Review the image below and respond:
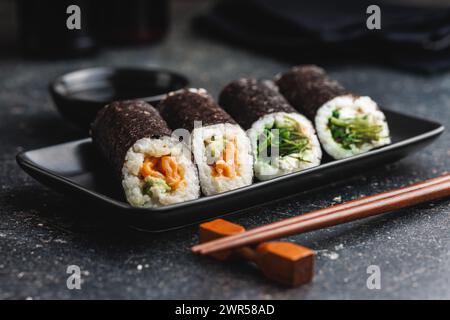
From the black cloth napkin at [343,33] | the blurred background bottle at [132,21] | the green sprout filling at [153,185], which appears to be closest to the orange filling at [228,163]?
the green sprout filling at [153,185]

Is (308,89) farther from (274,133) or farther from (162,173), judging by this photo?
(162,173)

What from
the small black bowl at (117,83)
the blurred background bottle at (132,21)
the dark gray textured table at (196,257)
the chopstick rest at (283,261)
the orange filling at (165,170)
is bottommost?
the dark gray textured table at (196,257)

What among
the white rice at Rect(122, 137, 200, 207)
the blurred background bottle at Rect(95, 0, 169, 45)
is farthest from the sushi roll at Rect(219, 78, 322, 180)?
the blurred background bottle at Rect(95, 0, 169, 45)

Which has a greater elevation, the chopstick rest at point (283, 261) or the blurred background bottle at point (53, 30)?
the blurred background bottle at point (53, 30)

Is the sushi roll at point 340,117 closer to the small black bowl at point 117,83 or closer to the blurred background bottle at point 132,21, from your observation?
the small black bowl at point 117,83

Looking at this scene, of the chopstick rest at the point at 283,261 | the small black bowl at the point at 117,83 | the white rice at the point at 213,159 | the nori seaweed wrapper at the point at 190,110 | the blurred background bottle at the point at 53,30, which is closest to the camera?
the chopstick rest at the point at 283,261

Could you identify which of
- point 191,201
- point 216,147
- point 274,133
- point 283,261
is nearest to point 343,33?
point 274,133

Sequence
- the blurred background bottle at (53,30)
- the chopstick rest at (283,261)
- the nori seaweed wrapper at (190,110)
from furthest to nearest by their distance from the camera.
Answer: the blurred background bottle at (53,30), the nori seaweed wrapper at (190,110), the chopstick rest at (283,261)
